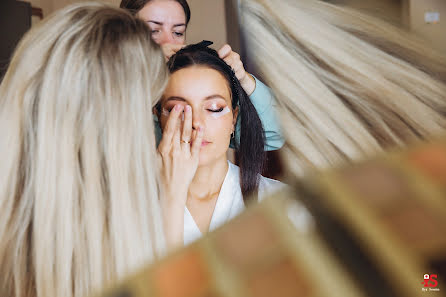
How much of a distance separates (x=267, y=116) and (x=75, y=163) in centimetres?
26

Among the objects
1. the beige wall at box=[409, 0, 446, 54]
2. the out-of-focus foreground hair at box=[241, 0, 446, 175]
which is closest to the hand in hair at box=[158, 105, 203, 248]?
the out-of-focus foreground hair at box=[241, 0, 446, 175]

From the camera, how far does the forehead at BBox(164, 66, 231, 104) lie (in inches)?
14.3

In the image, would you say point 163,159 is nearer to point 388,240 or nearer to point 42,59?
point 42,59

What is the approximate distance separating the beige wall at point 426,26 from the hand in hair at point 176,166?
0.24 m

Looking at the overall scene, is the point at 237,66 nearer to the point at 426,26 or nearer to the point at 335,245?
the point at 426,26

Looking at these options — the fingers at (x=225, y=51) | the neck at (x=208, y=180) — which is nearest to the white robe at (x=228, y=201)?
the neck at (x=208, y=180)

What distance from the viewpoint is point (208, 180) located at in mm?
409

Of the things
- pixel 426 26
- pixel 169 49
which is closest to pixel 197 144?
pixel 169 49

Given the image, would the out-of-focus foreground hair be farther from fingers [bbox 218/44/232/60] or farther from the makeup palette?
the makeup palette

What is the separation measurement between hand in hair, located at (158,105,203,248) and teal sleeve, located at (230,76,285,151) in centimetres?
12
